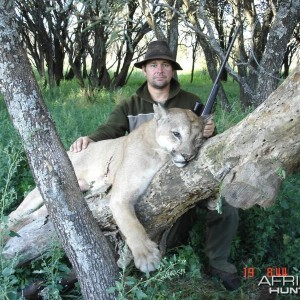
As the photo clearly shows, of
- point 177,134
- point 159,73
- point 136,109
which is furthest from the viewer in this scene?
point 136,109

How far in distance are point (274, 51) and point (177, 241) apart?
405 centimetres

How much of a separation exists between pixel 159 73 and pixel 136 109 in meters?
0.47

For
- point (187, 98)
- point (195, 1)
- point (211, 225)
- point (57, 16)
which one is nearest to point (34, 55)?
point (57, 16)

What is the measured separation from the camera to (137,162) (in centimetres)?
399

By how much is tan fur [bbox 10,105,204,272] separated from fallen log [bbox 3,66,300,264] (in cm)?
13

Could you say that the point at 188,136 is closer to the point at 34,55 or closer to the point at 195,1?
the point at 195,1

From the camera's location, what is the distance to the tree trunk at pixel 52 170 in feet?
10.1

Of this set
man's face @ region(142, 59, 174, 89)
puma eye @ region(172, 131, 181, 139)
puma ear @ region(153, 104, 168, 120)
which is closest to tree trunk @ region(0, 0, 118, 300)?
puma eye @ region(172, 131, 181, 139)

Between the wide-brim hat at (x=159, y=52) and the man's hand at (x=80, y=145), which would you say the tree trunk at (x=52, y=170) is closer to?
the man's hand at (x=80, y=145)

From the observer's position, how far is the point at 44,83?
14.4m

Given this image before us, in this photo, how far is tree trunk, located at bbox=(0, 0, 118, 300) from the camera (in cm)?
307

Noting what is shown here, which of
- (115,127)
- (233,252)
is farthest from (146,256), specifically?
(115,127)

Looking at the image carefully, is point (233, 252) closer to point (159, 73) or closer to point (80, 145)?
point (80, 145)

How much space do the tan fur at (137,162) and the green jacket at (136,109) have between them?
46cm
